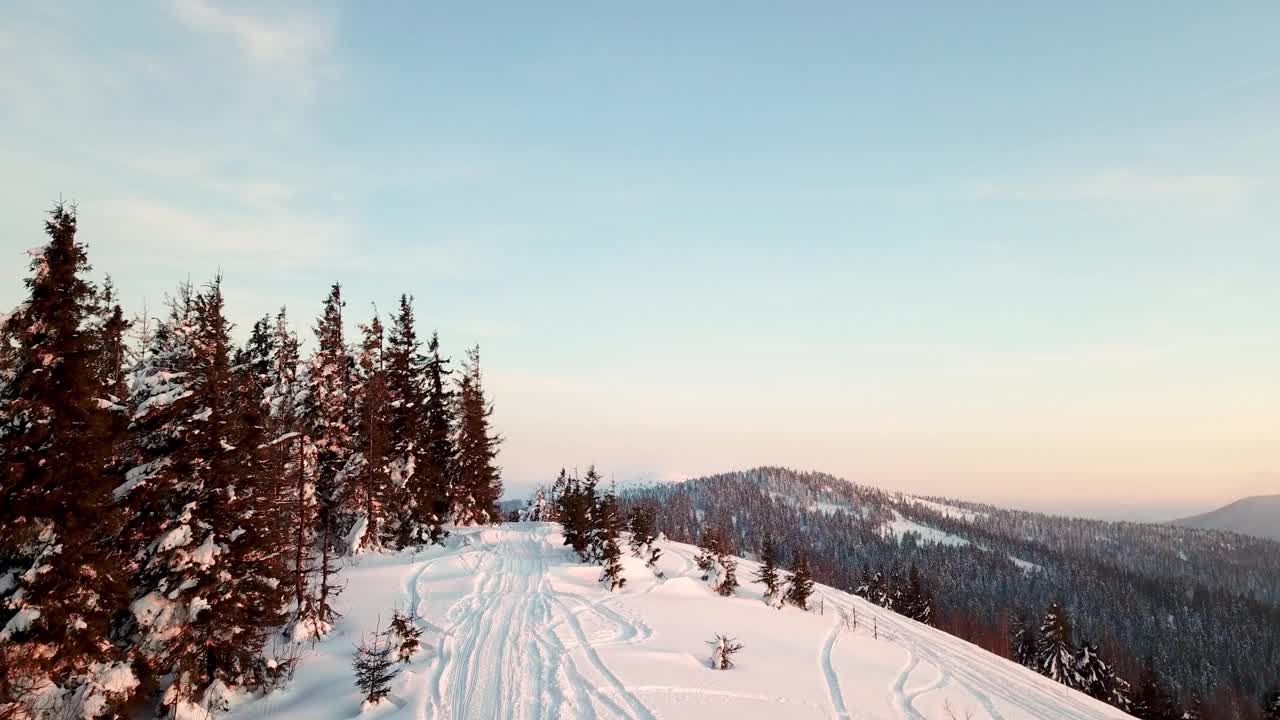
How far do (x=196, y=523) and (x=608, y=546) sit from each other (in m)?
16.8

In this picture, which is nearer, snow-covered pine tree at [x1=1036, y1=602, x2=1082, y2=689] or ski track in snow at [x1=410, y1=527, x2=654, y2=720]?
ski track in snow at [x1=410, y1=527, x2=654, y2=720]

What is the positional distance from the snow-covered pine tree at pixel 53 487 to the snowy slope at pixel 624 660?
4.46 m

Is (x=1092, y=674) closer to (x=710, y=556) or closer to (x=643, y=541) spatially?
(x=710, y=556)

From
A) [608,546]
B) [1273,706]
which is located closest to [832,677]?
[608,546]

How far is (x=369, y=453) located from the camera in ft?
98.4

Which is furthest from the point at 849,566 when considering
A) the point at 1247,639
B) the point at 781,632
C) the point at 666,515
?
the point at 781,632

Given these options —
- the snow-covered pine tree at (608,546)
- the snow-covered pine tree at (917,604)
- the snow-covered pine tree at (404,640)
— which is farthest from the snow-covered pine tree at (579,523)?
the snow-covered pine tree at (917,604)

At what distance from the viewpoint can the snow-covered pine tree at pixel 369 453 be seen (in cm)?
3088

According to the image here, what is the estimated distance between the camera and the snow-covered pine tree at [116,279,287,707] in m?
16.8

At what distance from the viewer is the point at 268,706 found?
1598 cm

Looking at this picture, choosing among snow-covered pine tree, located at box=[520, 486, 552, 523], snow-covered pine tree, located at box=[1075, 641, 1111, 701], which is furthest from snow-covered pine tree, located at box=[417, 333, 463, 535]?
snow-covered pine tree, located at box=[1075, 641, 1111, 701]

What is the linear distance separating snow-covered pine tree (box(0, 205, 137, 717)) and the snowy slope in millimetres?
4462

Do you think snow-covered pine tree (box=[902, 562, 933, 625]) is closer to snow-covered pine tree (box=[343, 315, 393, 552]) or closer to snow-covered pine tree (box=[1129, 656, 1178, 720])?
snow-covered pine tree (box=[1129, 656, 1178, 720])

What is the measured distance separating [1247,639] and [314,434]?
674 ft
